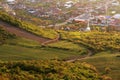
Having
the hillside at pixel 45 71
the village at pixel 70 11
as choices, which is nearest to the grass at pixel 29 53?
the hillside at pixel 45 71

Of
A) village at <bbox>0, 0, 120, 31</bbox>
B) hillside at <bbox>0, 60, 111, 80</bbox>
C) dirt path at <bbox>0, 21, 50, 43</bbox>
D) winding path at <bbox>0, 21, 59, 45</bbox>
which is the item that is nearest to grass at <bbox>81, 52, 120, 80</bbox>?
hillside at <bbox>0, 60, 111, 80</bbox>

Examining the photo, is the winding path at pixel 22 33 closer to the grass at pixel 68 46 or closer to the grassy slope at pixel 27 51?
the grass at pixel 68 46

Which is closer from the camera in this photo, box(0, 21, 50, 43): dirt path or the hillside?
the hillside

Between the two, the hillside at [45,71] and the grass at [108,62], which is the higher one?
the hillside at [45,71]

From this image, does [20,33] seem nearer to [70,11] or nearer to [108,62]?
[108,62]

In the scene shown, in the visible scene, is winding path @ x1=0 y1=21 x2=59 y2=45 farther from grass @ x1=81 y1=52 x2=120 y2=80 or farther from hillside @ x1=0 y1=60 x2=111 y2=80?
hillside @ x1=0 y1=60 x2=111 y2=80

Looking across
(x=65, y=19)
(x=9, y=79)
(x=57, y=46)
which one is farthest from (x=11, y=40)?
(x=65, y=19)
